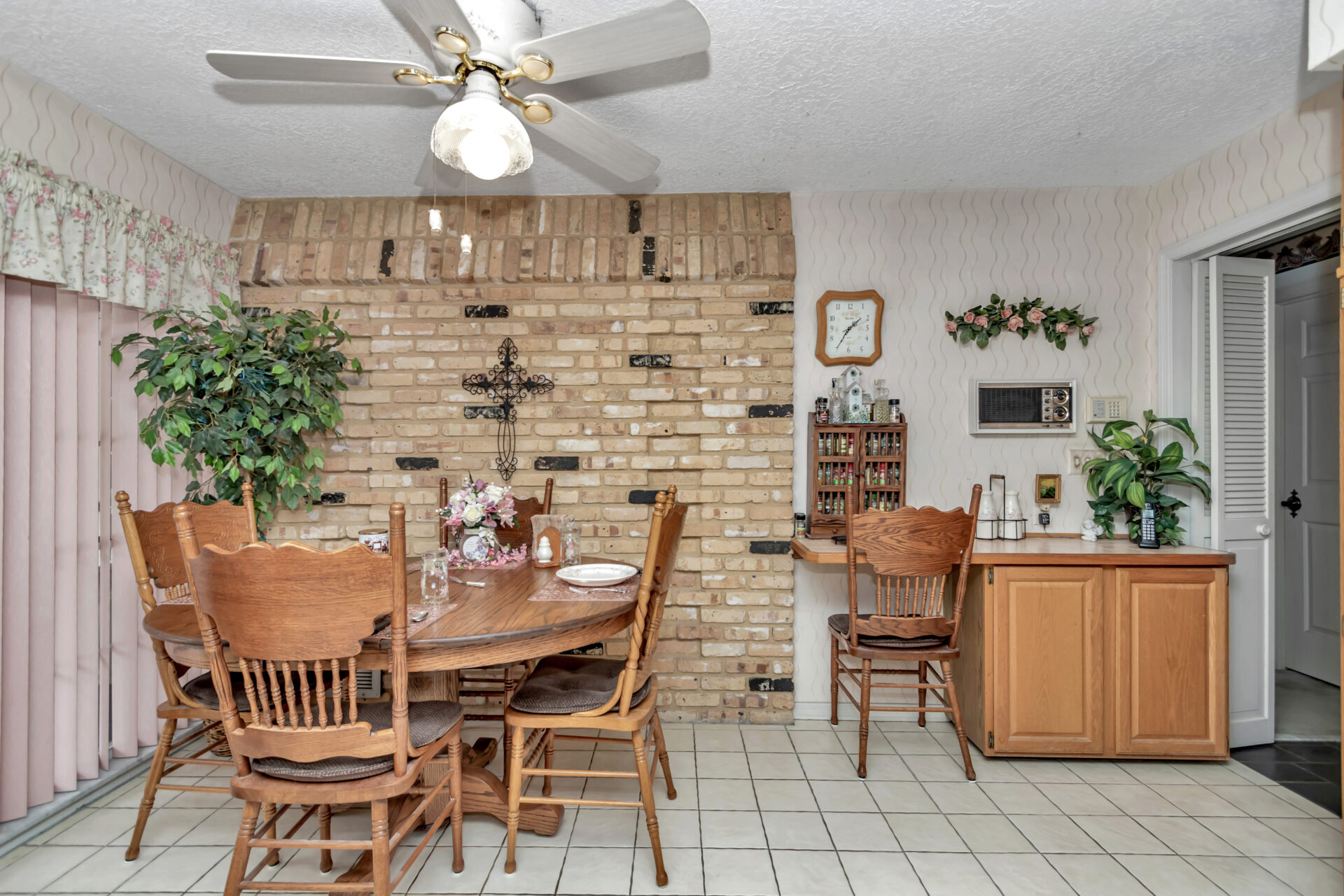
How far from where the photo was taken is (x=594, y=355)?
3.37 m

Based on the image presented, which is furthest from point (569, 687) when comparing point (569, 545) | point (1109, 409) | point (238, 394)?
point (1109, 409)

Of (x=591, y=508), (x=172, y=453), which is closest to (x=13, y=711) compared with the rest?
(x=172, y=453)

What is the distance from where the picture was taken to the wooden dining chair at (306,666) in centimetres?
148

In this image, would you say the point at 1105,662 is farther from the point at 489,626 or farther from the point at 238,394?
the point at 238,394

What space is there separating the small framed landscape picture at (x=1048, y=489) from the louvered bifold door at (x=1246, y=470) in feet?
1.99

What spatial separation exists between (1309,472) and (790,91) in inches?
149

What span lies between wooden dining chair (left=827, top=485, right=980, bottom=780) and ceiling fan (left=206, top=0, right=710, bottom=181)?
1756 millimetres

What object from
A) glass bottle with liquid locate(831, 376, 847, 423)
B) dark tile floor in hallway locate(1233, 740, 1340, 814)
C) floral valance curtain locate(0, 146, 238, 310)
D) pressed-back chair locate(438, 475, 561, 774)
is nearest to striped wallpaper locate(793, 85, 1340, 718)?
glass bottle with liquid locate(831, 376, 847, 423)

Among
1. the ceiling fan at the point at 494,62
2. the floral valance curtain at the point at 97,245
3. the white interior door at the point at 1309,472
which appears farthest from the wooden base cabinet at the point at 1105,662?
the floral valance curtain at the point at 97,245

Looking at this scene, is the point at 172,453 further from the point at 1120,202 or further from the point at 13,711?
the point at 1120,202

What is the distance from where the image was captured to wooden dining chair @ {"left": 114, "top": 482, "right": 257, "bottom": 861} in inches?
83.7

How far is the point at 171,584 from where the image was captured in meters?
2.36

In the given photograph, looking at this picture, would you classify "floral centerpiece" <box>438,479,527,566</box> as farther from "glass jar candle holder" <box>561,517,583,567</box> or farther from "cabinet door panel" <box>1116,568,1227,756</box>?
"cabinet door panel" <box>1116,568,1227,756</box>

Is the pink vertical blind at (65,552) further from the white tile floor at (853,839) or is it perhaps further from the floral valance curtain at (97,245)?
the white tile floor at (853,839)
